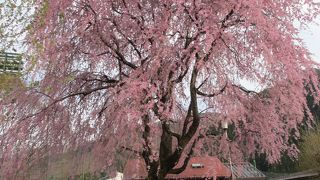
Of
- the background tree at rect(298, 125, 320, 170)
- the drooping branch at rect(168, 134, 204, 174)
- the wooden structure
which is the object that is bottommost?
the drooping branch at rect(168, 134, 204, 174)

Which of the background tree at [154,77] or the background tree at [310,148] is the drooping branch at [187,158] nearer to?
the background tree at [154,77]

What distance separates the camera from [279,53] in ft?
20.0

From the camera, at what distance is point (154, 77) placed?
613 centimetres

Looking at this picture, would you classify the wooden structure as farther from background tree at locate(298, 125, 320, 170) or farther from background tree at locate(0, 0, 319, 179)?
background tree at locate(298, 125, 320, 170)

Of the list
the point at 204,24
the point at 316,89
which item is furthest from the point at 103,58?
the point at 316,89

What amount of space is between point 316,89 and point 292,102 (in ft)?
1.46

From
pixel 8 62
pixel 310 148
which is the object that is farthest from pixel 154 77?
pixel 310 148

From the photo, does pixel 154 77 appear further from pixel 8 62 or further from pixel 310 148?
pixel 310 148

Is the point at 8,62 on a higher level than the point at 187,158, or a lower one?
higher

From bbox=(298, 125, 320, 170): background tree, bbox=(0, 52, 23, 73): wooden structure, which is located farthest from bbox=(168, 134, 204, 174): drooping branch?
bbox=(298, 125, 320, 170): background tree

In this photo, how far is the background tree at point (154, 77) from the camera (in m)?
6.10

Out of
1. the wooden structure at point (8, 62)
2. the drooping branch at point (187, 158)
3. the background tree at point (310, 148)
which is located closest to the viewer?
the drooping branch at point (187, 158)

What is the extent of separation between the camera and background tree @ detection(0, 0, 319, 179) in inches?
240

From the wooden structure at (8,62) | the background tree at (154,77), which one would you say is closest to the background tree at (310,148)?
the background tree at (154,77)
